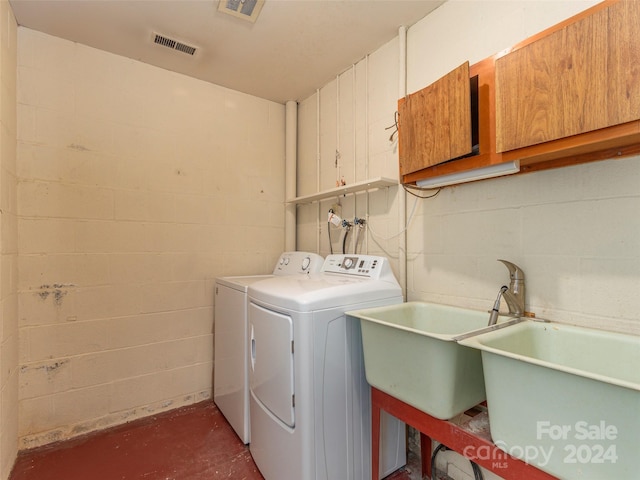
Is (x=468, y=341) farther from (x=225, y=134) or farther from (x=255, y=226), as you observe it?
(x=225, y=134)

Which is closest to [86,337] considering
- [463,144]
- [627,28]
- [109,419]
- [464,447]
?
[109,419]

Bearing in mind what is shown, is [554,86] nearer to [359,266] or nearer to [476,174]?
[476,174]

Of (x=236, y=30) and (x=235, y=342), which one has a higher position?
(x=236, y=30)

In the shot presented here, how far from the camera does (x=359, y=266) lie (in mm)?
1871

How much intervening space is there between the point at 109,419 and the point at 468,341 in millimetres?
2347

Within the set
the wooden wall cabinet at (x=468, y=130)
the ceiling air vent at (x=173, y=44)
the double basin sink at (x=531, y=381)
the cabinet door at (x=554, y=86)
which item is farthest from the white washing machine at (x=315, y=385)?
the ceiling air vent at (x=173, y=44)

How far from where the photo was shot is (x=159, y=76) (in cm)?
232

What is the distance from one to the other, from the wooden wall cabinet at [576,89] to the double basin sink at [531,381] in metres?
0.63

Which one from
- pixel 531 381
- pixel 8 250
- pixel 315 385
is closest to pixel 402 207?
pixel 315 385

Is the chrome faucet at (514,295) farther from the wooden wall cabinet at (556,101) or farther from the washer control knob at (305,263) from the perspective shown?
the washer control knob at (305,263)

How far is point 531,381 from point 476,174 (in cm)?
80

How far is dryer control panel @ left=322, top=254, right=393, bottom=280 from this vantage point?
5.77 ft

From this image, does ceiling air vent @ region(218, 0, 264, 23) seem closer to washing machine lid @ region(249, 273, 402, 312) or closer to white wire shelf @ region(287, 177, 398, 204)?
white wire shelf @ region(287, 177, 398, 204)

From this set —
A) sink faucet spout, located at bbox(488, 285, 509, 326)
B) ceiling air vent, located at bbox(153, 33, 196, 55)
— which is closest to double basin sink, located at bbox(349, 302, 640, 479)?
sink faucet spout, located at bbox(488, 285, 509, 326)
